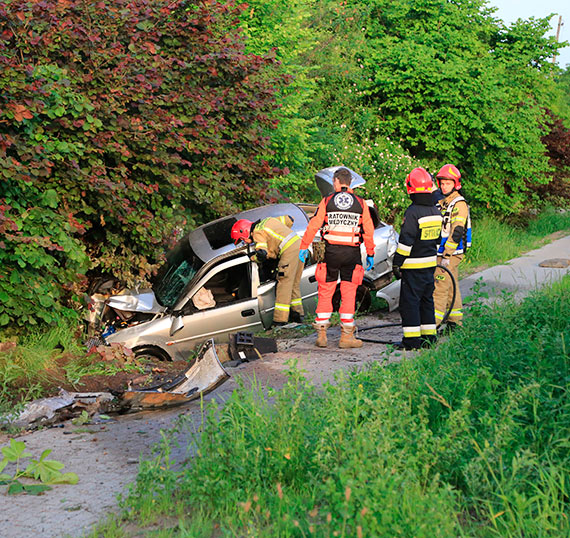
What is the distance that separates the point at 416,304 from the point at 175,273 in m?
3.11

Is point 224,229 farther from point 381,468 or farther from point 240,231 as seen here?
point 381,468

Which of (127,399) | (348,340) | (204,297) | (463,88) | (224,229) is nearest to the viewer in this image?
Answer: (127,399)

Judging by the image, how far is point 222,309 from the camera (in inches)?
329

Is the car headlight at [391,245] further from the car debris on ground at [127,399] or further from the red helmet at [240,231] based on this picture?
the car debris on ground at [127,399]

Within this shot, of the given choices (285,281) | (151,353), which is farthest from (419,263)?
(151,353)

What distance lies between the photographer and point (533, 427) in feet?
13.3

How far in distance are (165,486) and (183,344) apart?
441 centimetres

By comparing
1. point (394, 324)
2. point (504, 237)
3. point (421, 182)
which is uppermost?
point (421, 182)

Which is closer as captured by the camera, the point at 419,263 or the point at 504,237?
the point at 419,263

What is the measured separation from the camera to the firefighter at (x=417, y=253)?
7125 millimetres

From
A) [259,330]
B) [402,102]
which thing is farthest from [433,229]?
[402,102]

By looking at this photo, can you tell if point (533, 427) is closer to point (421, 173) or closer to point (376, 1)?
point (421, 173)

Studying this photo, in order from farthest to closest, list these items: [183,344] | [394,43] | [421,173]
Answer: [394,43]
[183,344]
[421,173]

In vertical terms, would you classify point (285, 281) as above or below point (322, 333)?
above
